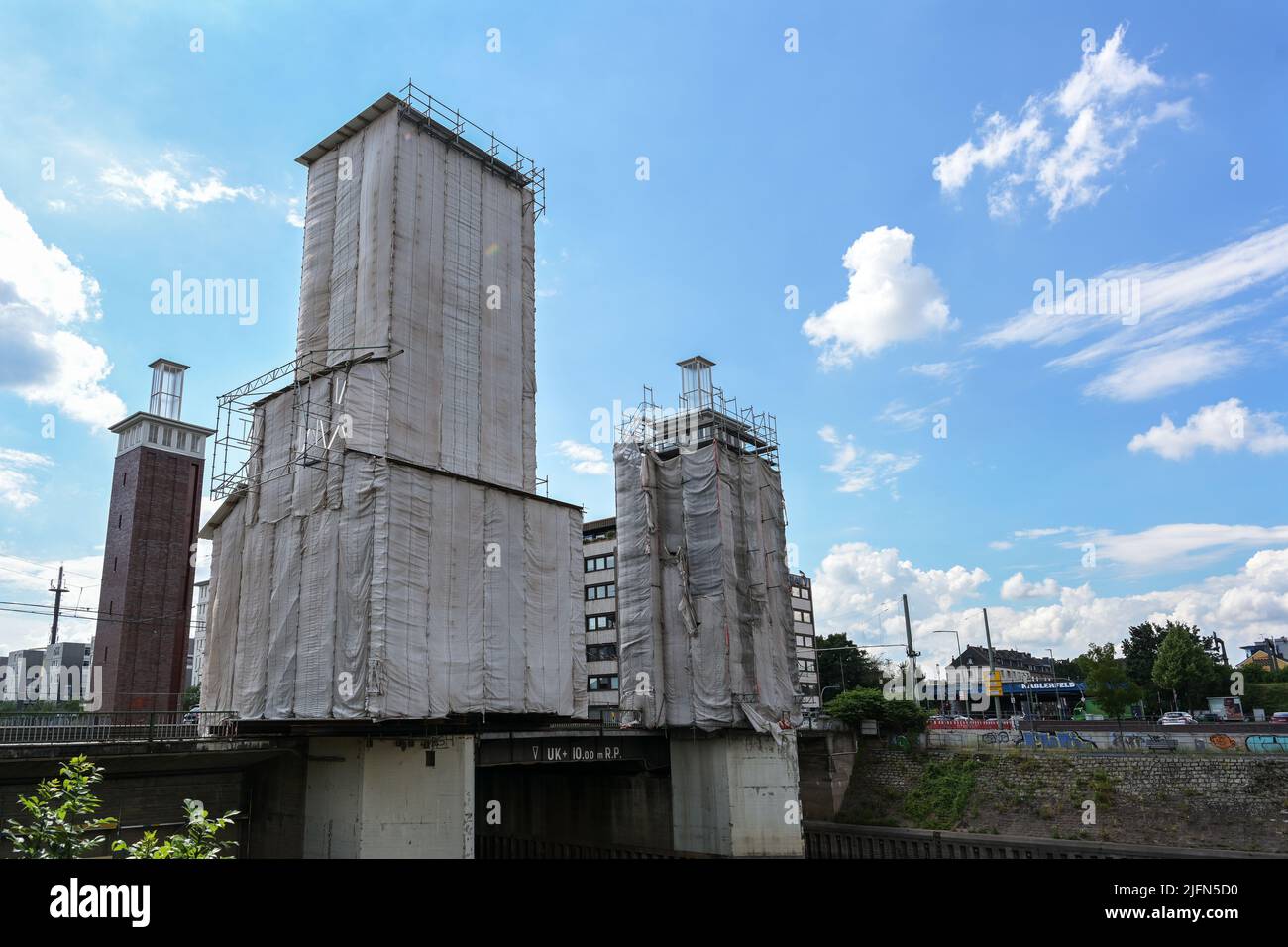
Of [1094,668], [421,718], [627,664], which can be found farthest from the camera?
[1094,668]

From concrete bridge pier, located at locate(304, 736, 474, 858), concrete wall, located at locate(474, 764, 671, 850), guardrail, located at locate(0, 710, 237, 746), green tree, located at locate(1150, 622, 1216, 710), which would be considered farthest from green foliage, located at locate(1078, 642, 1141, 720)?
guardrail, located at locate(0, 710, 237, 746)

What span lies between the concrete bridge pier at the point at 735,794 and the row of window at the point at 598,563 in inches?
840

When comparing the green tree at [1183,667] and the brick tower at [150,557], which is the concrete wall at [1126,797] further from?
the brick tower at [150,557]

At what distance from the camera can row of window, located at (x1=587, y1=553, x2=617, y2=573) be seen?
63.8 m

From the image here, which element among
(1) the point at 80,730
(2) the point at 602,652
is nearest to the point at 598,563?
(2) the point at 602,652

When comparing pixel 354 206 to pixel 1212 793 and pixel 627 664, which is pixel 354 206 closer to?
pixel 627 664

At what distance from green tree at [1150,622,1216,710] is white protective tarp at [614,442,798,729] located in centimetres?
5145

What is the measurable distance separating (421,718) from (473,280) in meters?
18.5

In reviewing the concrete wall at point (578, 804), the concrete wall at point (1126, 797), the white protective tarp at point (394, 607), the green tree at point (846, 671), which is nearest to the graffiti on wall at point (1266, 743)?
the concrete wall at point (1126, 797)

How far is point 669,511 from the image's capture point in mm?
46969

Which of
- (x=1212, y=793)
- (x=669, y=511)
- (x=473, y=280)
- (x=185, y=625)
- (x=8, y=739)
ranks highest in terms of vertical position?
(x=473, y=280)

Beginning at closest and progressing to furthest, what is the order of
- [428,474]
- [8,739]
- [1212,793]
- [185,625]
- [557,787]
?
[8,739]
[428,474]
[1212,793]
[557,787]
[185,625]

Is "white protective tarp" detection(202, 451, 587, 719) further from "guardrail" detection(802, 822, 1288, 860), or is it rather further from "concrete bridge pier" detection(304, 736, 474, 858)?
"guardrail" detection(802, 822, 1288, 860)
